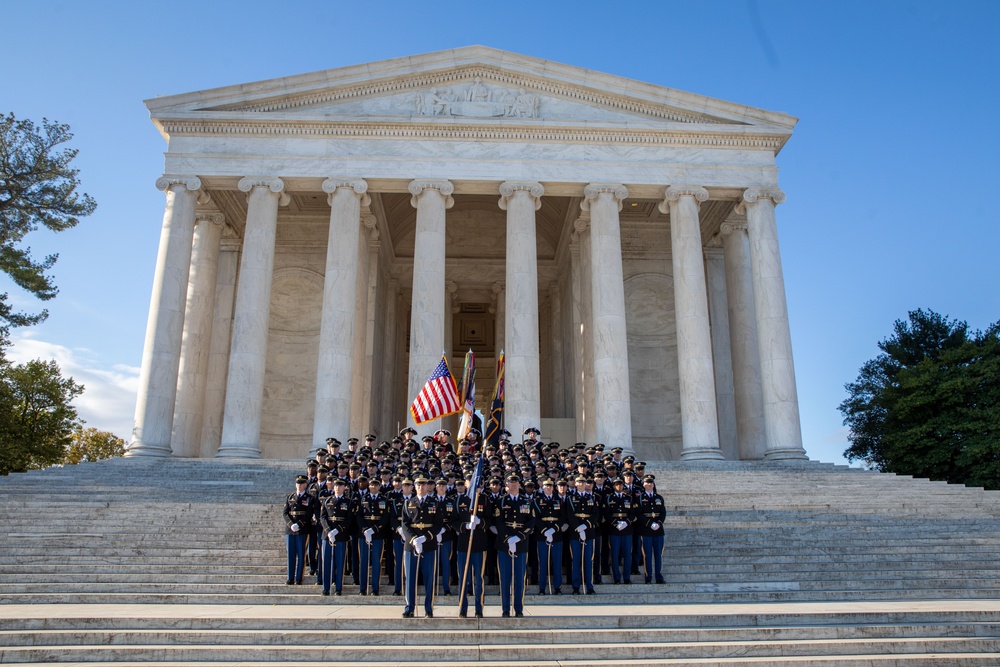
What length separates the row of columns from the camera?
2861cm

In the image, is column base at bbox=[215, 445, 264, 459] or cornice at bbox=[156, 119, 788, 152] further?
cornice at bbox=[156, 119, 788, 152]

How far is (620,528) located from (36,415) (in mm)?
43964

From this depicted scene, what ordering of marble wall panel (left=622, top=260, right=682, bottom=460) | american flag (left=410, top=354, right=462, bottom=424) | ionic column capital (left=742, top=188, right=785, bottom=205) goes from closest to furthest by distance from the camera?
1. american flag (left=410, top=354, right=462, bottom=424)
2. ionic column capital (left=742, top=188, right=785, bottom=205)
3. marble wall panel (left=622, top=260, right=682, bottom=460)

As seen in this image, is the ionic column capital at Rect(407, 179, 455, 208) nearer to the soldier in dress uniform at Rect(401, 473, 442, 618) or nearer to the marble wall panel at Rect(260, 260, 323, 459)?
the marble wall panel at Rect(260, 260, 323, 459)

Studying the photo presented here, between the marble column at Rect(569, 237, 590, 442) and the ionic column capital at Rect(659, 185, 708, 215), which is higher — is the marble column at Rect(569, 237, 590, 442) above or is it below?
below

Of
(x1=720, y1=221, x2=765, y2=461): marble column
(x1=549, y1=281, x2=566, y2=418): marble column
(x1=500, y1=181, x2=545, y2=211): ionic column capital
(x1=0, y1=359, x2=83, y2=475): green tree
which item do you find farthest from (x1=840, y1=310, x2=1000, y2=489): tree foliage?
(x1=0, y1=359, x2=83, y2=475): green tree

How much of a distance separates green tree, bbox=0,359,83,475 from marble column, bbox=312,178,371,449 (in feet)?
76.0

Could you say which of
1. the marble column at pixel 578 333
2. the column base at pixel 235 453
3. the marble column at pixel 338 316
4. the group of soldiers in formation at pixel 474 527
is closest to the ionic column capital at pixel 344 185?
the marble column at pixel 338 316

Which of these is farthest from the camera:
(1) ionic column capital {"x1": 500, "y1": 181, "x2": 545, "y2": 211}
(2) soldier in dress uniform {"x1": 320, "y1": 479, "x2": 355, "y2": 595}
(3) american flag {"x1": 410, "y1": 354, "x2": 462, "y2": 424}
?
(1) ionic column capital {"x1": 500, "y1": 181, "x2": 545, "y2": 211}

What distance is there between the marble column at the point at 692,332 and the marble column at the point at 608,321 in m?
2.19

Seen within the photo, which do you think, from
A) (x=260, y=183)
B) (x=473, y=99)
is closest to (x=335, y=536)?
(x=260, y=183)

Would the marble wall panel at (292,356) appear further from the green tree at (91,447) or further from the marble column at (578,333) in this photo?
the green tree at (91,447)

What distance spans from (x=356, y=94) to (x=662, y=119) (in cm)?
1269

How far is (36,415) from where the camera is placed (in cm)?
4694
